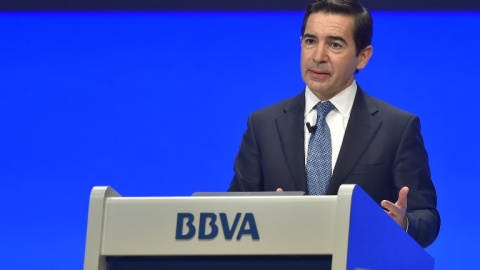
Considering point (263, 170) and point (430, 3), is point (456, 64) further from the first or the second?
point (263, 170)

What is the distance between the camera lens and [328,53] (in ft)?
7.75

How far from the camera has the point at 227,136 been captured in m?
3.50

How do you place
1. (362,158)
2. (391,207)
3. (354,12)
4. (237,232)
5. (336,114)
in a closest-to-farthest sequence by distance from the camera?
(237,232) < (391,207) < (362,158) < (336,114) < (354,12)

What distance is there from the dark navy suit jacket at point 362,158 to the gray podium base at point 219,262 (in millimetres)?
726

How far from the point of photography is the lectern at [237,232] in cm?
141

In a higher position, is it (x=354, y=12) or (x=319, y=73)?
(x=354, y=12)

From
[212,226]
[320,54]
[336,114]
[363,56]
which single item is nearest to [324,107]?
[336,114]

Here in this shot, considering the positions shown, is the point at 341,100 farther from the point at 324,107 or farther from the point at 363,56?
the point at 363,56

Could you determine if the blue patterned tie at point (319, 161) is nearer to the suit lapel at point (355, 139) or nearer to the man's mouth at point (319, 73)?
the suit lapel at point (355, 139)

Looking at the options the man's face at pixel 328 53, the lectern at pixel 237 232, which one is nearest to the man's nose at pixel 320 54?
the man's face at pixel 328 53

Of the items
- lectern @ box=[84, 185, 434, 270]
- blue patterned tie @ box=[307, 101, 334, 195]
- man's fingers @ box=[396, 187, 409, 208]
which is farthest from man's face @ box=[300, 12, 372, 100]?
lectern @ box=[84, 185, 434, 270]

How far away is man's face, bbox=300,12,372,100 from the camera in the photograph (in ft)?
7.72

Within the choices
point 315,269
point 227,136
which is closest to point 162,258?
point 315,269

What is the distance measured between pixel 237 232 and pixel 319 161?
782 millimetres
